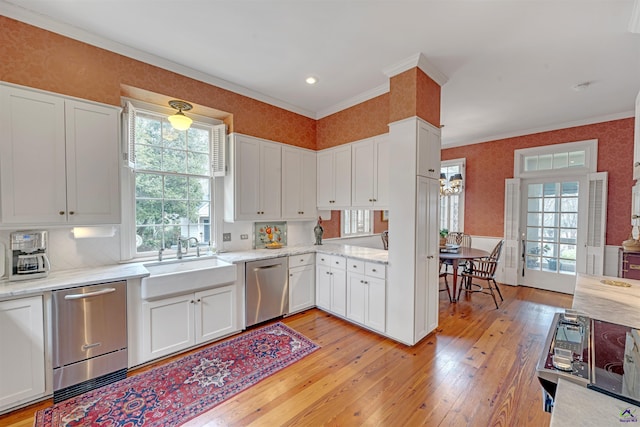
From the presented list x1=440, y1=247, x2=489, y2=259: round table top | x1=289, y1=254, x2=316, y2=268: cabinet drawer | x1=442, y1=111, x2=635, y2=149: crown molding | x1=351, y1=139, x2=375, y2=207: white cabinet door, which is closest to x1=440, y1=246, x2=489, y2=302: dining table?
x1=440, y1=247, x2=489, y2=259: round table top

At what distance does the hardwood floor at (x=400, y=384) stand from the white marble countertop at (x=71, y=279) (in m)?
0.88

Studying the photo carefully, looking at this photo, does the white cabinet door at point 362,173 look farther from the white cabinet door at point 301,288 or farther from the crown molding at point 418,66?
the white cabinet door at point 301,288

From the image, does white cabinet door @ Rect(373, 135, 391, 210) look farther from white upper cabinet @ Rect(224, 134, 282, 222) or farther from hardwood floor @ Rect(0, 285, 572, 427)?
hardwood floor @ Rect(0, 285, 572, 427)

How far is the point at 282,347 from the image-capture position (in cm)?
277

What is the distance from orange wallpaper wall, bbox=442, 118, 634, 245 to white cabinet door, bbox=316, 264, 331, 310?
368cm

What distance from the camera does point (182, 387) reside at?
2.16m

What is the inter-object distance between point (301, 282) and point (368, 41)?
9.46 ft

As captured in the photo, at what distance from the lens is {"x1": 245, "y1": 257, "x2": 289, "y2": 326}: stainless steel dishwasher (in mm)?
3141

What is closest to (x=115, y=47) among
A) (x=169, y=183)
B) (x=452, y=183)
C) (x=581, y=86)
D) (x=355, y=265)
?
(x=169, y=183)

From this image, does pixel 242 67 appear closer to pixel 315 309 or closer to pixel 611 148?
pixel 315 309

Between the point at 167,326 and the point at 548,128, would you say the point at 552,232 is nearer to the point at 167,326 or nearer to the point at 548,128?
the point at 548,128

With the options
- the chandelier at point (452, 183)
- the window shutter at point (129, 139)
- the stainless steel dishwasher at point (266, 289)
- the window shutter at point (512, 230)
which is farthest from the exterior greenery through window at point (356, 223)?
the window shutter at point (129, 139)

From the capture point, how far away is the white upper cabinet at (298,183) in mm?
3830

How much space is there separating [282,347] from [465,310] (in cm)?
270
